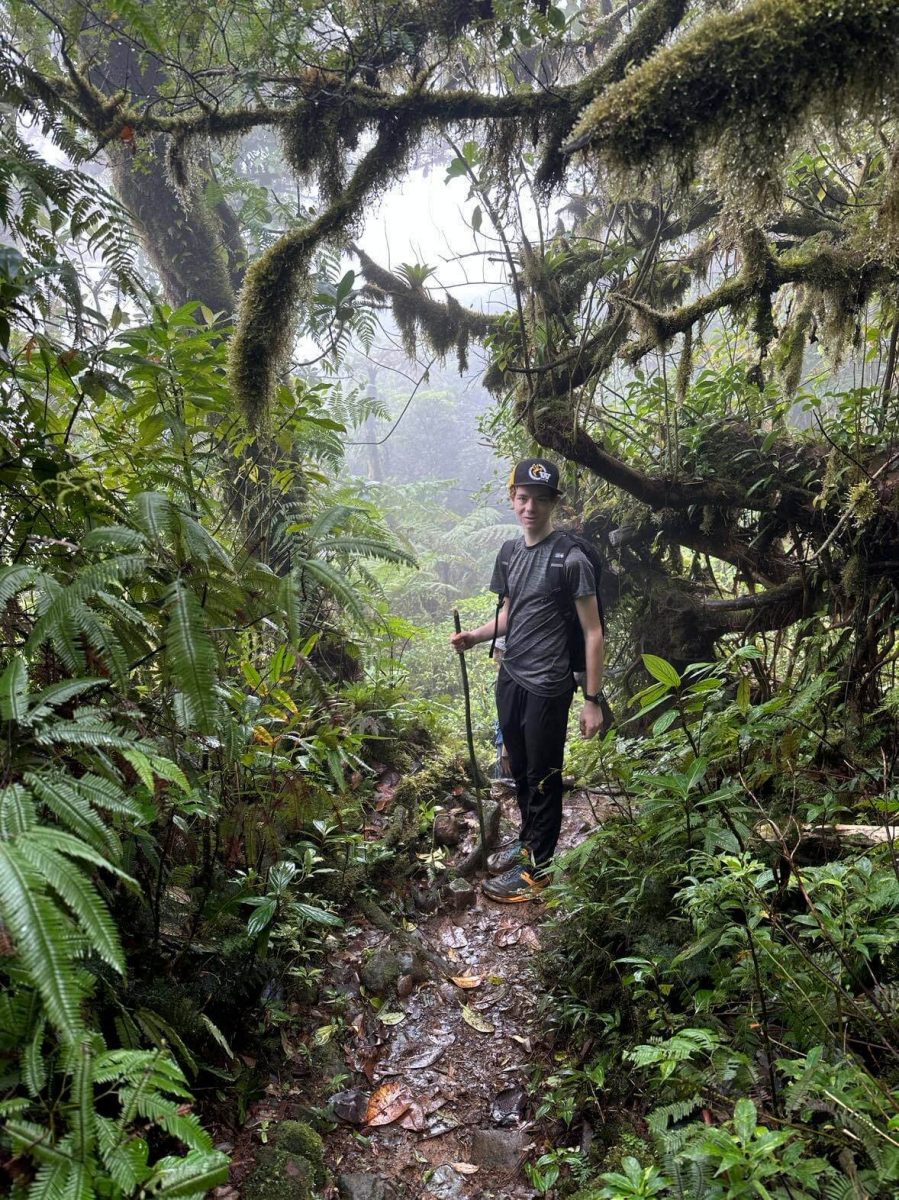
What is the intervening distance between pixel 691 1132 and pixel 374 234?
7483mm

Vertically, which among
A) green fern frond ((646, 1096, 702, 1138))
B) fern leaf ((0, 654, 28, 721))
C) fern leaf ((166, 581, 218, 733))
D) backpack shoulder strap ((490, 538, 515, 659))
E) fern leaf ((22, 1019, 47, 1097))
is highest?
backpack shoulder strap ((490, 538, 515, 659))

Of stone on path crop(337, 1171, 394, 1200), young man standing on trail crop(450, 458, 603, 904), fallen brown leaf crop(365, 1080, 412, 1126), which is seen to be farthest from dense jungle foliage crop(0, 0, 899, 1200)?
young man standing on trail crop(450, 458, 603, 904)

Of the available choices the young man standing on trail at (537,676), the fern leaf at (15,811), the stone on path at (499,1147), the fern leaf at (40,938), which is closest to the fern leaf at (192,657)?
the fern leaf at (15,811)

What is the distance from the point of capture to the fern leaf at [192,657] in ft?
5.97

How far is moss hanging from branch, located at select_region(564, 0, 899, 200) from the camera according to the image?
2363 mm

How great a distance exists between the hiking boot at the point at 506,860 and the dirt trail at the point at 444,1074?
55 cm

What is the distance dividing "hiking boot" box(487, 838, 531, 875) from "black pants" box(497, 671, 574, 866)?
0.10 meters

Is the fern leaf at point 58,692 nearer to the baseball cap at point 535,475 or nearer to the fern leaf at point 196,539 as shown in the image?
the fern leaf at point 196,539

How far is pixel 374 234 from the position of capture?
6.95m

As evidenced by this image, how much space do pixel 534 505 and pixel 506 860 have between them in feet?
7.98

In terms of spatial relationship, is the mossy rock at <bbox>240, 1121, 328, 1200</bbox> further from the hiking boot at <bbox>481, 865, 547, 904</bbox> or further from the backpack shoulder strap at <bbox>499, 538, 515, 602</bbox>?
the backpack shoulder strap at <bbox>499, 538, 515, 602</bbox>

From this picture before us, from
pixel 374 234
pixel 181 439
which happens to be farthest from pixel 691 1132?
pixel 374 234

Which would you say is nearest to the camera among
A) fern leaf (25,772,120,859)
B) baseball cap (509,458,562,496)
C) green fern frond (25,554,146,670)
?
fern leaf (25,772,120,859)

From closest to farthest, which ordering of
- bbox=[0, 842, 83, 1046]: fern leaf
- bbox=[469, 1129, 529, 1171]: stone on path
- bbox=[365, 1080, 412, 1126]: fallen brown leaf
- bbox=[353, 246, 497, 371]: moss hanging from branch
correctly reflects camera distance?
1. bbox=[0, 842, 83, 1046]: fern leaf
2. bbox=[469, 1129, 529, 1171]: stone on path
3. bbox=[365, 1080, 412, 1126]: fallen brown leaf
4. bbox=[353, 246, 497, 371]: moss hanging from branch
